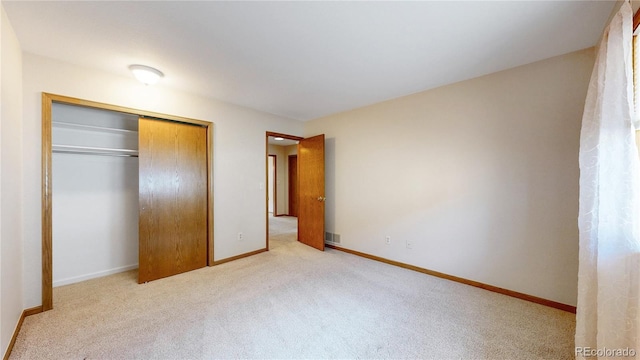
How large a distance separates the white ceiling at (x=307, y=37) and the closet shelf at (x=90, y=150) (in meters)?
0.94

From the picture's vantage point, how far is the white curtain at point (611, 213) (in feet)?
4.12

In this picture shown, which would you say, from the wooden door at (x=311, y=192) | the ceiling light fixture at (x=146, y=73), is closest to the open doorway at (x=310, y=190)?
the wooden door at (x=311, y=192)

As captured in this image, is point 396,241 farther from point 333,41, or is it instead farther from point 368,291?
point 333,41

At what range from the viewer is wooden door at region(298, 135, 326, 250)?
4.14 meters

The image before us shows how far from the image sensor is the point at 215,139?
3.40 meters

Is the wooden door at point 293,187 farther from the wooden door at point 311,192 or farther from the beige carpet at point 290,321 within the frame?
the beige carpet at point 290,321

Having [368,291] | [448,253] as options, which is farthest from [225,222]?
[448,253]

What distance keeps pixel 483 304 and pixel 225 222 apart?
3297 millimetres

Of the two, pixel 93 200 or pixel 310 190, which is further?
pixel 310 190

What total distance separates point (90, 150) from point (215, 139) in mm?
1416

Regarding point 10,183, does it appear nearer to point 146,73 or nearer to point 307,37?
point 146,73

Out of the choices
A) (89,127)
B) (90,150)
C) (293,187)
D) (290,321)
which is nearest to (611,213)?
(290,321)

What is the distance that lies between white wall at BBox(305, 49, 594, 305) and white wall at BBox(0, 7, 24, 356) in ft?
11.8

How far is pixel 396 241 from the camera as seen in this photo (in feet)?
11.1
